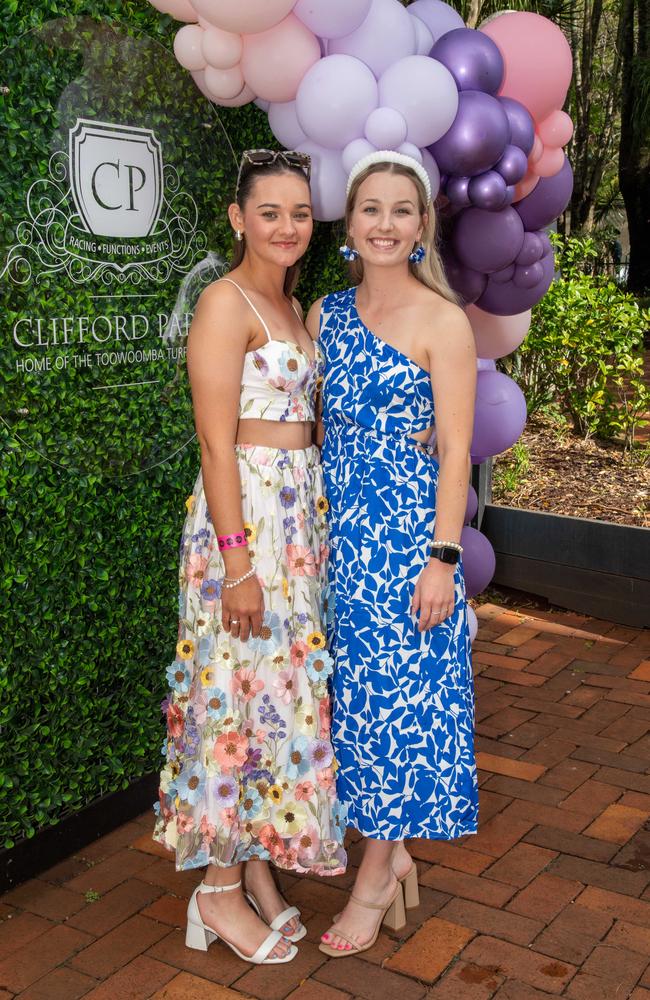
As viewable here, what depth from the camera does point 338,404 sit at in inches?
89.8

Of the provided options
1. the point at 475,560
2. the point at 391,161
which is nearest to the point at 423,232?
the point at 391,161

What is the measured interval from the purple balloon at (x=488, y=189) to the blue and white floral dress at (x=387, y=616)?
58 cm

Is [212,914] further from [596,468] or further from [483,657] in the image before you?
[596,468]

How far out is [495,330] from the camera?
10.8 ft

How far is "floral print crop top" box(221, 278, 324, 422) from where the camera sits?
7.11 ft

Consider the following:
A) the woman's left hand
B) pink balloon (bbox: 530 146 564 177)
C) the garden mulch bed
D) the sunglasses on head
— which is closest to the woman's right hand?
the woman's left hand

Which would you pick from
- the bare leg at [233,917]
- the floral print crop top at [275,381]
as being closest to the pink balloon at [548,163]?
the floral print crop top at [275,381]

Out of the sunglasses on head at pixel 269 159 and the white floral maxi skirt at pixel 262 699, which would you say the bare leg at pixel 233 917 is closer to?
the white floral maxi skirt at pixel 262 699

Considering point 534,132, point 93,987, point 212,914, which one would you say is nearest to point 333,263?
point 534,132

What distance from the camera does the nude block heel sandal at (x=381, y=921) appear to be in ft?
7.76

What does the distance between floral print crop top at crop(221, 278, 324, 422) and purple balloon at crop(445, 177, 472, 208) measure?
→ 0.77 metres

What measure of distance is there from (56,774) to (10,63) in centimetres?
180

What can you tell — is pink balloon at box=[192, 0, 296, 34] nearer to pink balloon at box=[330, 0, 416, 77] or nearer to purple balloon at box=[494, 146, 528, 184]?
pink balloon at box=[330, 0, 416, 77]

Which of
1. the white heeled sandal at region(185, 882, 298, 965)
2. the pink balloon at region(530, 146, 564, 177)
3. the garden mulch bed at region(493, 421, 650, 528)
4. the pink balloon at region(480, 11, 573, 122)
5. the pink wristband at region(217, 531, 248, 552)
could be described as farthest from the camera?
the garden mulch bed at region(493, 421, 650, 528)
